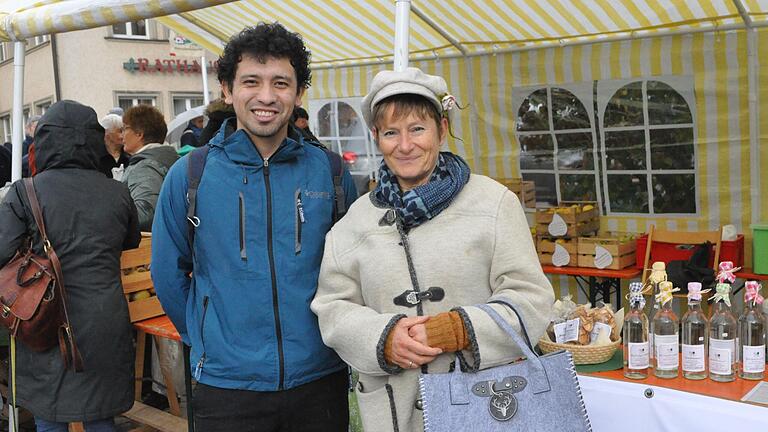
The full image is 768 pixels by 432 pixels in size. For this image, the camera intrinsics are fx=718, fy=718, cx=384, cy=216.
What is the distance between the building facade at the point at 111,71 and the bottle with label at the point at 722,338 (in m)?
14.9

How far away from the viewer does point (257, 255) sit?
2.02 metres

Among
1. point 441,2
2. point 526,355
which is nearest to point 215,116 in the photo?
point 526,355

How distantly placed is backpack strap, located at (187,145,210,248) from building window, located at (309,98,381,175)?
15.8 feet

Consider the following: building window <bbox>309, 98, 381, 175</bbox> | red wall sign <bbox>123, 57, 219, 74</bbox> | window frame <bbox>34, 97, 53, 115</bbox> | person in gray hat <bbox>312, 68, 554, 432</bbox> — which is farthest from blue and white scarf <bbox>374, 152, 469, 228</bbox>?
window frame <bbox>34, 97, 53, 115</bbox>

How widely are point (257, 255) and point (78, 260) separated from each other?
4.62ft

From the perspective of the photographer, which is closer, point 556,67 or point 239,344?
point 239,344

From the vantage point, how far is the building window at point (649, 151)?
17.3ft

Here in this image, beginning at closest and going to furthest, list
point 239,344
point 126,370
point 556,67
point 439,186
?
point 439,186 → point 239,344 → point 126,370 → point 556,67

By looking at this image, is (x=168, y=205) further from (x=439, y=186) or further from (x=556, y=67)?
(x=556, y=67)

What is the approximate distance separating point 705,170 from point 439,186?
398cm

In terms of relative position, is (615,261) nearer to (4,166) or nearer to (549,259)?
(549,259)

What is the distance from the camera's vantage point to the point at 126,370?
317 cm

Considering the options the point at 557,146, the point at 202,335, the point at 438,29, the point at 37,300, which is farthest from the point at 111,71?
the point at 202,335

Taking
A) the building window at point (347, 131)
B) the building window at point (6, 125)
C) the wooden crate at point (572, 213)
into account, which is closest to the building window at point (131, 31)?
the building window at point (6, 125)
